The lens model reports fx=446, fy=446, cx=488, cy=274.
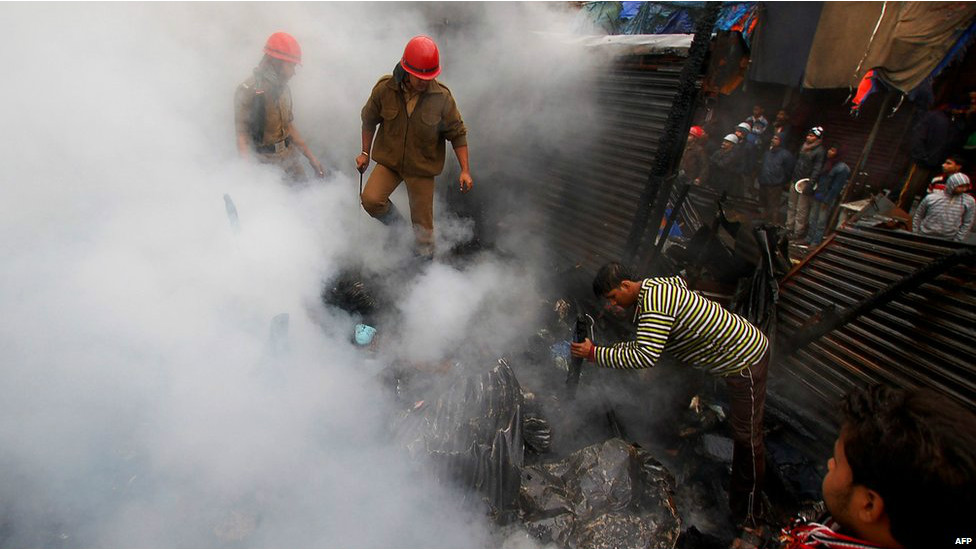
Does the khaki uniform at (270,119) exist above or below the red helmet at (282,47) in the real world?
below

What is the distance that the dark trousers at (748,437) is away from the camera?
102 inches

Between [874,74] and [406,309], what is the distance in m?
9.30

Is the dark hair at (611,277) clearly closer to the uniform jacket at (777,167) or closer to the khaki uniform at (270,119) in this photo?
the khaki uniform at (270,119)

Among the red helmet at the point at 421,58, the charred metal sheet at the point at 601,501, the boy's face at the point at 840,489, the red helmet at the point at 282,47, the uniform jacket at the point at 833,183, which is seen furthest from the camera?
the uniform jacket at the point at 833,183

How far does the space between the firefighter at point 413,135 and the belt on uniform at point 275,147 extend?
78cm

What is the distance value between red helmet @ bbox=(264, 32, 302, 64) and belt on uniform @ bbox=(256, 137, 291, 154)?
727mm

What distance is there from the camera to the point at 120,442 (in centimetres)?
204

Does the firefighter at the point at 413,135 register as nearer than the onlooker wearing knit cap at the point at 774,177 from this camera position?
Yes

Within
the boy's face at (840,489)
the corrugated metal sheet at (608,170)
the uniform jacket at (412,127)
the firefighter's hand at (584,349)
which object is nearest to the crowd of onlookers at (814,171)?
the corrugated metal sheet at (608,170)

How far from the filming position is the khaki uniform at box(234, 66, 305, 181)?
3.62 m

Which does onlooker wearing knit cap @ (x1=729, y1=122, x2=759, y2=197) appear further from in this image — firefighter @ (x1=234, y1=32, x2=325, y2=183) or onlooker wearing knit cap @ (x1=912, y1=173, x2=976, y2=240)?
firefighter @ (x1=234, y1=32, x2=325, y2=183)

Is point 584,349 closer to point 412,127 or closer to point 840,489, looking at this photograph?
point 840,489

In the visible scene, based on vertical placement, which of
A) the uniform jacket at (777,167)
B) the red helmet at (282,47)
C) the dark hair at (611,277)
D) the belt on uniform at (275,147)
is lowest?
the dark hair at (611,277)

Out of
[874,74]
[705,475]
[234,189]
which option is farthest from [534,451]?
[874,74]
